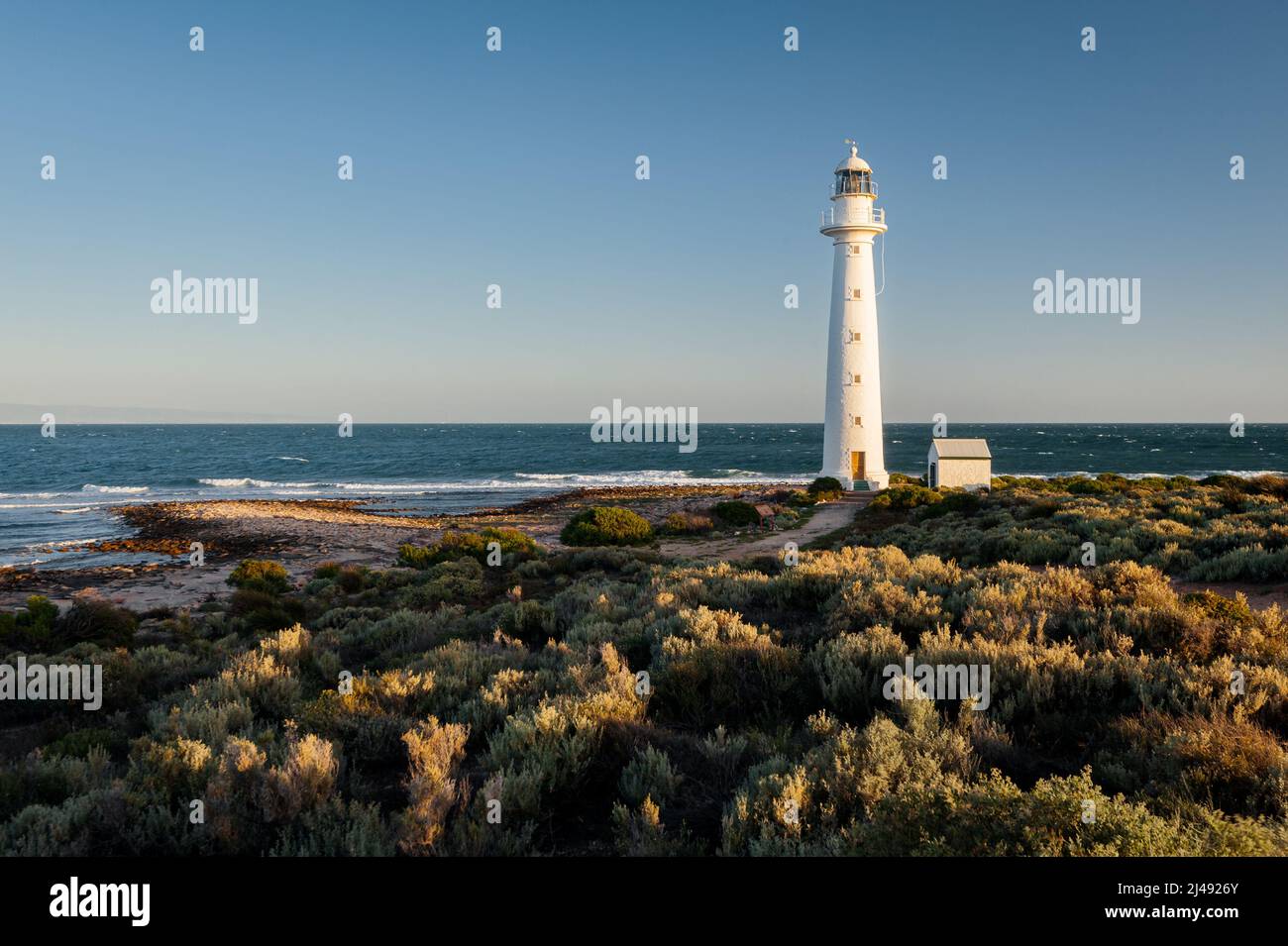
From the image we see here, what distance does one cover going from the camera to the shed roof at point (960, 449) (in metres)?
31.8

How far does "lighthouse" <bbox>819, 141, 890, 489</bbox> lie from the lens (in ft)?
100

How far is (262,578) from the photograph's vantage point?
51.1ft

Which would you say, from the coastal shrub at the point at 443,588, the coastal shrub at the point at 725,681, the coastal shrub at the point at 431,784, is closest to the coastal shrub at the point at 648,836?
the coastal shrub at the point at 431,784

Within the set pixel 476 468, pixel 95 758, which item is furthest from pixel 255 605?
pixel 476 468

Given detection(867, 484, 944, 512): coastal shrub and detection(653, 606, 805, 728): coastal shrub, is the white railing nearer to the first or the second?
detection(867, 484, 944, 512): coastal shrub

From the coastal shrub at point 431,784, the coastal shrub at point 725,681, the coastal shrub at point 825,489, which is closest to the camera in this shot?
the coastal shrub at point 431,784

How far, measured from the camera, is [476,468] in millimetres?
67250

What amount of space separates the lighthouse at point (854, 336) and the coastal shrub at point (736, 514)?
8.82 metres

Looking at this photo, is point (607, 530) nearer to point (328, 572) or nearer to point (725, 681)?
point (328, 572)

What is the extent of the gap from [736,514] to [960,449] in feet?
44.0

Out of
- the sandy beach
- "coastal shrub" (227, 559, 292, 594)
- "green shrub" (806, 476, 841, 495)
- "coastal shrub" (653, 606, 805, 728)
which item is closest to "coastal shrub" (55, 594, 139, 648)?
the sandy beach

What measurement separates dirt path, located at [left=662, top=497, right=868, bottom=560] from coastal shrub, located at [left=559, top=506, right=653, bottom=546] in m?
0.81

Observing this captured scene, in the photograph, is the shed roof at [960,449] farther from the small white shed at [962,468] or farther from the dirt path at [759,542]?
the dirt path at [759,542]
